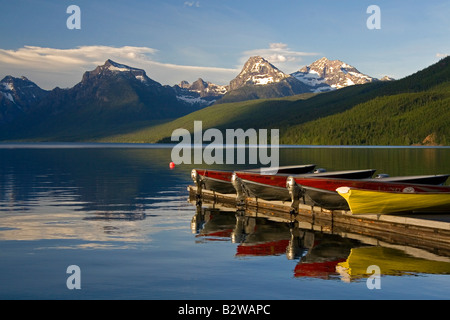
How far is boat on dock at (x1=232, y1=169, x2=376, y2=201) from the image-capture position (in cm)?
3806

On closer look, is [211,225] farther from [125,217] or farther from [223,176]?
[223,176]

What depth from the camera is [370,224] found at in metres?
29.3

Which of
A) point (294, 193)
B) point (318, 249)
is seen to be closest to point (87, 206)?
point (294, 193)

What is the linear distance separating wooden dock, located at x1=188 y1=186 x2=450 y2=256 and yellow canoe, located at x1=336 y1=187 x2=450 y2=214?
2.17 ft

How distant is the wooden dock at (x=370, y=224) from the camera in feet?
83.1

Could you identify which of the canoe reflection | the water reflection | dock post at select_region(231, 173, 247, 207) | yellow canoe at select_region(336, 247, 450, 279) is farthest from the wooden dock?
the water reflection

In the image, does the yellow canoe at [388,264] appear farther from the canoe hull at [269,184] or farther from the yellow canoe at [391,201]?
the canoe hull at [269,184]

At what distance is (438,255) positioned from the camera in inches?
933

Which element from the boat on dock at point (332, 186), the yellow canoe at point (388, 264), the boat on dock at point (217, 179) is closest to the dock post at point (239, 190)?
the boat on dock at point (217, 179)

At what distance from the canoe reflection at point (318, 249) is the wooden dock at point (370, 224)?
786 mm

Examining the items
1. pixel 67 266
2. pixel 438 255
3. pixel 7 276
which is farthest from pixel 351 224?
pixel 7 276

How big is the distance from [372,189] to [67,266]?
17.7 metres

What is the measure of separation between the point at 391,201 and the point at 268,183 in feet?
39.1
